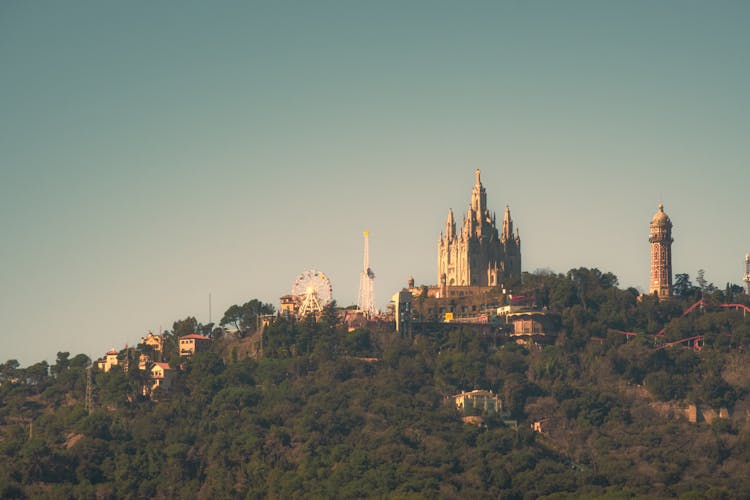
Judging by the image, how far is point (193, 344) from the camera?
7785 inches

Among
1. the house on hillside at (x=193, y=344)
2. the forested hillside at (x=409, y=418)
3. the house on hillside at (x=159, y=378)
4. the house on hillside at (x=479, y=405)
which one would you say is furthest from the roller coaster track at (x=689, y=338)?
the house on hillside at (x=159, y=378)

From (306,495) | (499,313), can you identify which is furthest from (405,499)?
(499,313)

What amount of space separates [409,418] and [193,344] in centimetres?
3186

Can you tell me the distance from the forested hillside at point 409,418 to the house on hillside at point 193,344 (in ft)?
4.78

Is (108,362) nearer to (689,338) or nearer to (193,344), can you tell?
(193,344)

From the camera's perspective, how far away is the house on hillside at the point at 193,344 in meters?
197

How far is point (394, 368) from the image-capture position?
7338 inches

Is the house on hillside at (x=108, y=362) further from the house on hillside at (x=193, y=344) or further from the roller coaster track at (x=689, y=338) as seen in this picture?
the roller coaster track at (x=689, y=338)

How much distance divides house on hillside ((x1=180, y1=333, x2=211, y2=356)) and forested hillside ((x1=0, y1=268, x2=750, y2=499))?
1456mm

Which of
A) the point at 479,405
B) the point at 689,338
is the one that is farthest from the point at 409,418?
the point at 689,338

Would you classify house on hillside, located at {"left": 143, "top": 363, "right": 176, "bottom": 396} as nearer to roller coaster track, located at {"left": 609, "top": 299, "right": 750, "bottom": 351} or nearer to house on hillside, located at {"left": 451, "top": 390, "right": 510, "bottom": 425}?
house on hillside, located at {"left": 451, "top": 390, "right": 510, "bottom": 425}

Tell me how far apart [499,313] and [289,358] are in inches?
891

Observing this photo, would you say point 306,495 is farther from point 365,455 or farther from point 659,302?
point 659,302

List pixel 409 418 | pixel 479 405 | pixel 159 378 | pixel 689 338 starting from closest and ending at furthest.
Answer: pixel 409 418 < pixel 479 405 < pixel 159 378 < pixel 689 338
